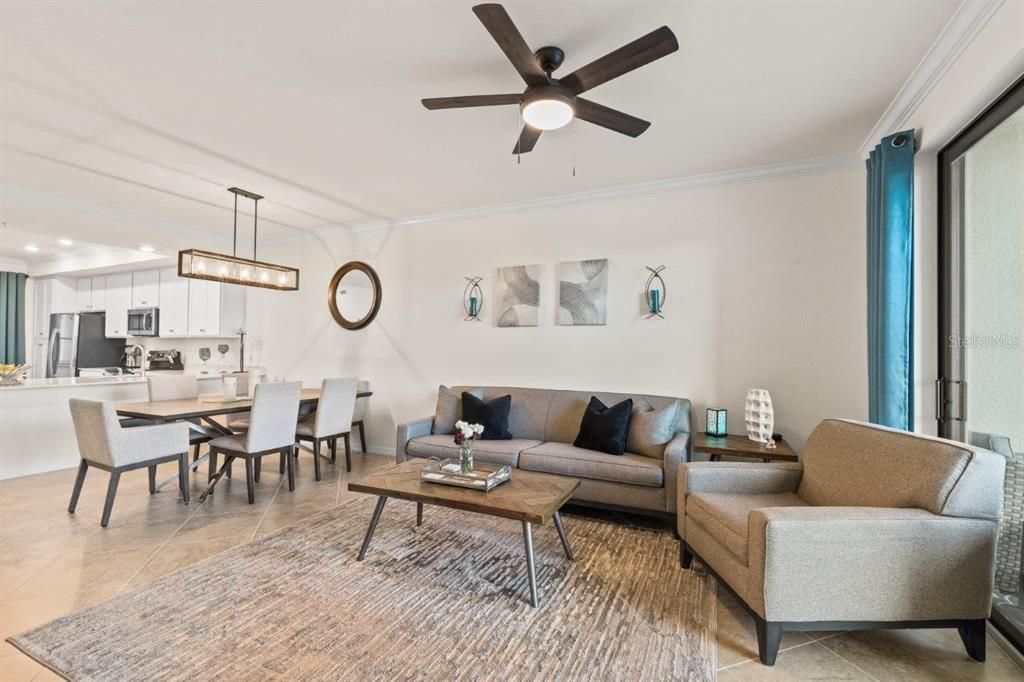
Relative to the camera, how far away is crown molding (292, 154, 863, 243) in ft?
11.3

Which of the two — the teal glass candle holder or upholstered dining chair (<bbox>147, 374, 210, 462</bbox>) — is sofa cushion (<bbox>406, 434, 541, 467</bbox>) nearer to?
the teal glass candle holder

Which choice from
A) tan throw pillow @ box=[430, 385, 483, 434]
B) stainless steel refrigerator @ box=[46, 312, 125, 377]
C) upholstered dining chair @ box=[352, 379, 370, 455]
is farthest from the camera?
stainless steel refrigerator @ box=[46, 312, 125, 377]

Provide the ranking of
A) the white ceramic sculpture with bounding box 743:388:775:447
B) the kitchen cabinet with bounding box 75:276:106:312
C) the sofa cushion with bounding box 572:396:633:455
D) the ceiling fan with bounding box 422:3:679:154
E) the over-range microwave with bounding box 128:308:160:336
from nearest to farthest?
the ceiling fan with bounding box 422:3:679:154 → the white ceramic sculpture with bounding box 743:388:775:447 → the sofa cushion with bounding box 572:396:633:455 → the over-range microwave with bounding box 128:308:160:336 → the kitchen cabinet with bounding box 75:276:106:312

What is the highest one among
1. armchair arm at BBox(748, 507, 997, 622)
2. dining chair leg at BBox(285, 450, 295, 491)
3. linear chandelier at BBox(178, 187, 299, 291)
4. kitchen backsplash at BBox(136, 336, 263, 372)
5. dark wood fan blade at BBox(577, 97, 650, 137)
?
dark wood fan blade at BBox(577, 97, 650, 137)

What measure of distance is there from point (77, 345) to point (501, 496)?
8199mm

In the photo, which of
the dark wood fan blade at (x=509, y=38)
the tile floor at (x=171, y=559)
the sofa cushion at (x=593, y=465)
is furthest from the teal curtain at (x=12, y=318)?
the dark wood fan blade at (x=509, y=38)

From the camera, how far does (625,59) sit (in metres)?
1.80

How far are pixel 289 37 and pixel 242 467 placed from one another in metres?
4.01

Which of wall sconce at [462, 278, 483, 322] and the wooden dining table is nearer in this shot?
the wooden dining table

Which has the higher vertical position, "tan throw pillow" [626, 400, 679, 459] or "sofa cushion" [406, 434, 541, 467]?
"tan throw pillow" [626, 400, 679, 459]

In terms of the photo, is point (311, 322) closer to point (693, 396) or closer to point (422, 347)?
point (422, 347)

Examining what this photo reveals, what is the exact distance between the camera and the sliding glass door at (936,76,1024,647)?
6.57 ft

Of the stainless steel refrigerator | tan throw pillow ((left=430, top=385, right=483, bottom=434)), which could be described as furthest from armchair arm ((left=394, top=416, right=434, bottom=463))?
the stainless steel refrigerator

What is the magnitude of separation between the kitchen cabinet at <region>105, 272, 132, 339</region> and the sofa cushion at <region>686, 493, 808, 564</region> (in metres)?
8.13
